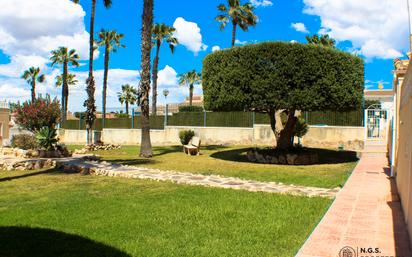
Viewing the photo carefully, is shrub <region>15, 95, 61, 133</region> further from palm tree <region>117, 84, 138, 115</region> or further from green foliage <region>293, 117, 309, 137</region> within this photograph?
palm tree <region>117, 84, 138, 115</region>

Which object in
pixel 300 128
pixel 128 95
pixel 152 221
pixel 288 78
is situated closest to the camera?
pixel 152 221

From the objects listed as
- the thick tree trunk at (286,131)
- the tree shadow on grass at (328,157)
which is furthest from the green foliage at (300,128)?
the thick tree trunk at (286,131)

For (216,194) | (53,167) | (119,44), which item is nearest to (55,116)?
(53,167)

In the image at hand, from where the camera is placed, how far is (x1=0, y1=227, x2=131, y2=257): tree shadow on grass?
13.6 ft

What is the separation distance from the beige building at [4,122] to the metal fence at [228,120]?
362 inches

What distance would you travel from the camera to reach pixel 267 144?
23016 mm

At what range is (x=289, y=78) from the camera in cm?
1405

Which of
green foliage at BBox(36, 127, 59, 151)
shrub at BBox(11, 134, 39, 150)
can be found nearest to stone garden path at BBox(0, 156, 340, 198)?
green foliage at BBox(36, 127, 59, 151)

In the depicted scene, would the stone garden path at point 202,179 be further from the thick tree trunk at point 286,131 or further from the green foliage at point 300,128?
the green foliage at point 300,128

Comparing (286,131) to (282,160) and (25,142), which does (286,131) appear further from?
(25,142)

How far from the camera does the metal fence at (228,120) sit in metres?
21.0

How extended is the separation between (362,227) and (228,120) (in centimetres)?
1968

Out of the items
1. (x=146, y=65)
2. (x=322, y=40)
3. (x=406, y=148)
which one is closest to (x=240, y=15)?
(x=322, y=40)

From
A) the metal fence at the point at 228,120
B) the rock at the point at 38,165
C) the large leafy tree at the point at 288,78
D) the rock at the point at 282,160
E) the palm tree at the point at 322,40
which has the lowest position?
the rock at the point at 38,165
